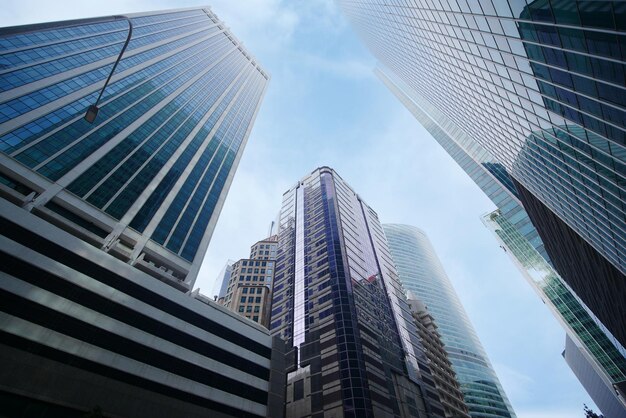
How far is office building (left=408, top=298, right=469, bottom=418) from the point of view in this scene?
3354 inches

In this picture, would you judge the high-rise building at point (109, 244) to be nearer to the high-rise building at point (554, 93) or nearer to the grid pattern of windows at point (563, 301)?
the high-rise building at point (554, 93)

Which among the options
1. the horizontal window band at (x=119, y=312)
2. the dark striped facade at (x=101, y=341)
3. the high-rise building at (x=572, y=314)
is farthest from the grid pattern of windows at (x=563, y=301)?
the dark striped facade at (x=101, y=341)

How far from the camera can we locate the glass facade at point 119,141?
51.5 meters

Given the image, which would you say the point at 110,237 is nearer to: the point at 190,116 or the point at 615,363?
the point at 190,116

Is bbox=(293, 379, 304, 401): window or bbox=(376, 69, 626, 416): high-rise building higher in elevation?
bbox=(376, 69, 626, 416): high-rise building

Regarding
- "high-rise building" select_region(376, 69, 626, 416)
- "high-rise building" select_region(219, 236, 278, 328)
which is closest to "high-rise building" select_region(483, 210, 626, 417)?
"high-rise building" select_region(376, 69, 626, 416)

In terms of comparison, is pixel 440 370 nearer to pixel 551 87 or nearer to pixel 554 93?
pixel 554 93

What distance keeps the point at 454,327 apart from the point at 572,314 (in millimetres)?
71712

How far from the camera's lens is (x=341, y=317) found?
64125 mm

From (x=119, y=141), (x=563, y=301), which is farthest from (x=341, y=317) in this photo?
(x=563, y=301)

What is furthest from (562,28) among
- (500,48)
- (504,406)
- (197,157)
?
(504,406)

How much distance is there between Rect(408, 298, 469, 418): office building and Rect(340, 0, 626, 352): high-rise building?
56.4 metres

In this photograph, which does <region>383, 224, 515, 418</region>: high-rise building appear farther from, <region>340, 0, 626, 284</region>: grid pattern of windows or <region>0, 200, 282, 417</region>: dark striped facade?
<region>340, 0, 626, 284</region>: grid pattern of windows

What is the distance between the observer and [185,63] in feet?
375
